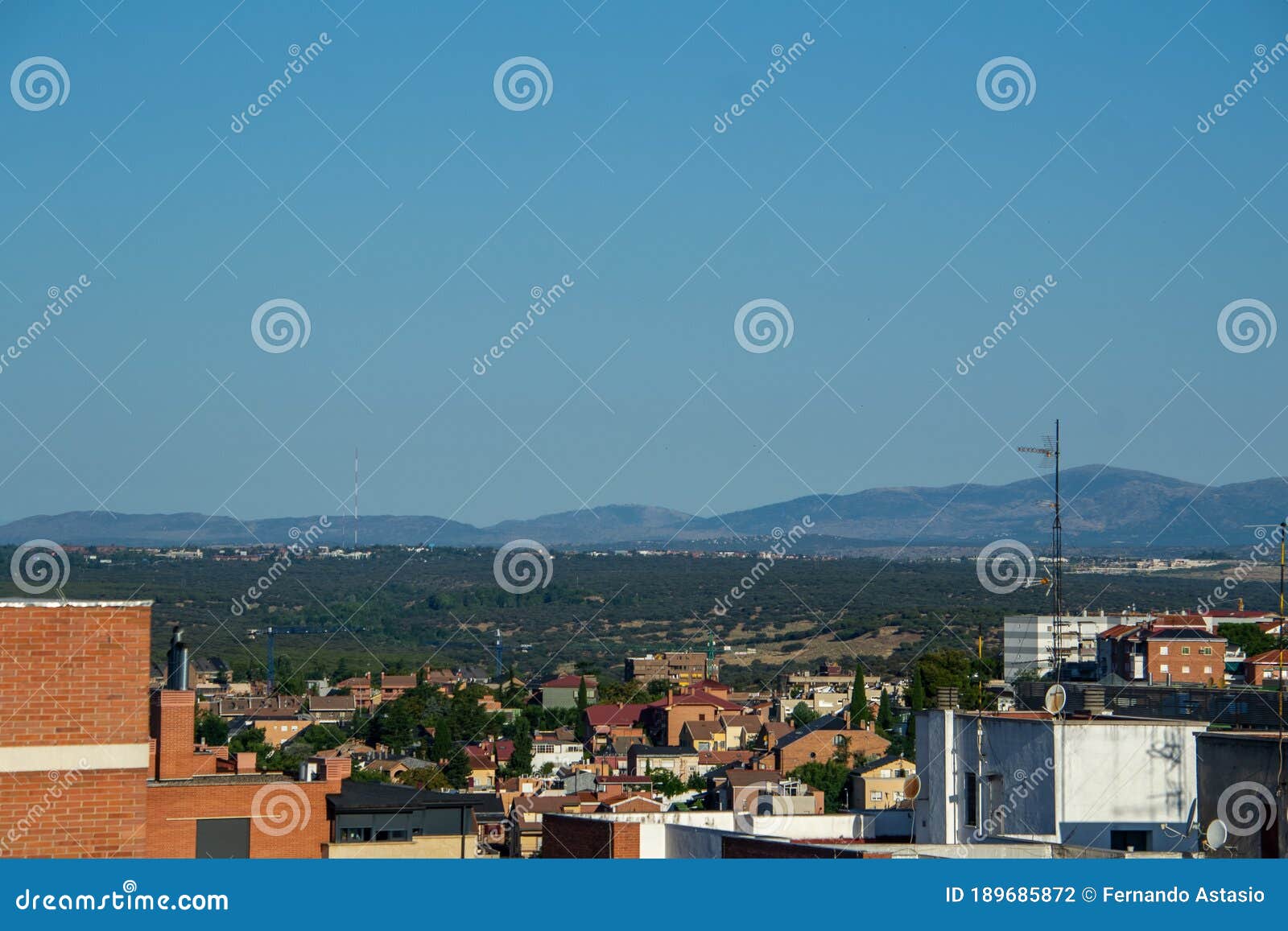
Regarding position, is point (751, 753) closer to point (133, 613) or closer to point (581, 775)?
point (581, 775)

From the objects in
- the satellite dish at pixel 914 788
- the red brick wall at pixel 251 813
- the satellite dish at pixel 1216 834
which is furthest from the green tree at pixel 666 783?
the satellite dish at pixel 1216 834

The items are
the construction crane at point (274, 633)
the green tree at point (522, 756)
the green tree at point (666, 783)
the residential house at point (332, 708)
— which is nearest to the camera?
the green tree at point (666, 783)

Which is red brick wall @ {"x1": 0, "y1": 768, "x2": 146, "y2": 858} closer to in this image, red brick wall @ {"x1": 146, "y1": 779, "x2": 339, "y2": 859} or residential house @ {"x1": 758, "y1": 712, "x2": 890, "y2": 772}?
red brick wall @ {"x1": 146, "y1": 779, "x2": 339, "y2": 859}

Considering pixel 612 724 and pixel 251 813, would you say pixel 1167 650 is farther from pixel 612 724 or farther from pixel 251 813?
pixel 251 813

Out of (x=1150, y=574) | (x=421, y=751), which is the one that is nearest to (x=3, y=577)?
(x=421, y=751)

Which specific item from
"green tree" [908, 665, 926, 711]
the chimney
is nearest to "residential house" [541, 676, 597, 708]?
"green tree" [908, 665, 926, 711]

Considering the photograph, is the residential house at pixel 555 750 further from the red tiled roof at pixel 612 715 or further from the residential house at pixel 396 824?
the residential house at pixel 396 824

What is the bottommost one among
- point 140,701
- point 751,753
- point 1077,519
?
point 751,753
